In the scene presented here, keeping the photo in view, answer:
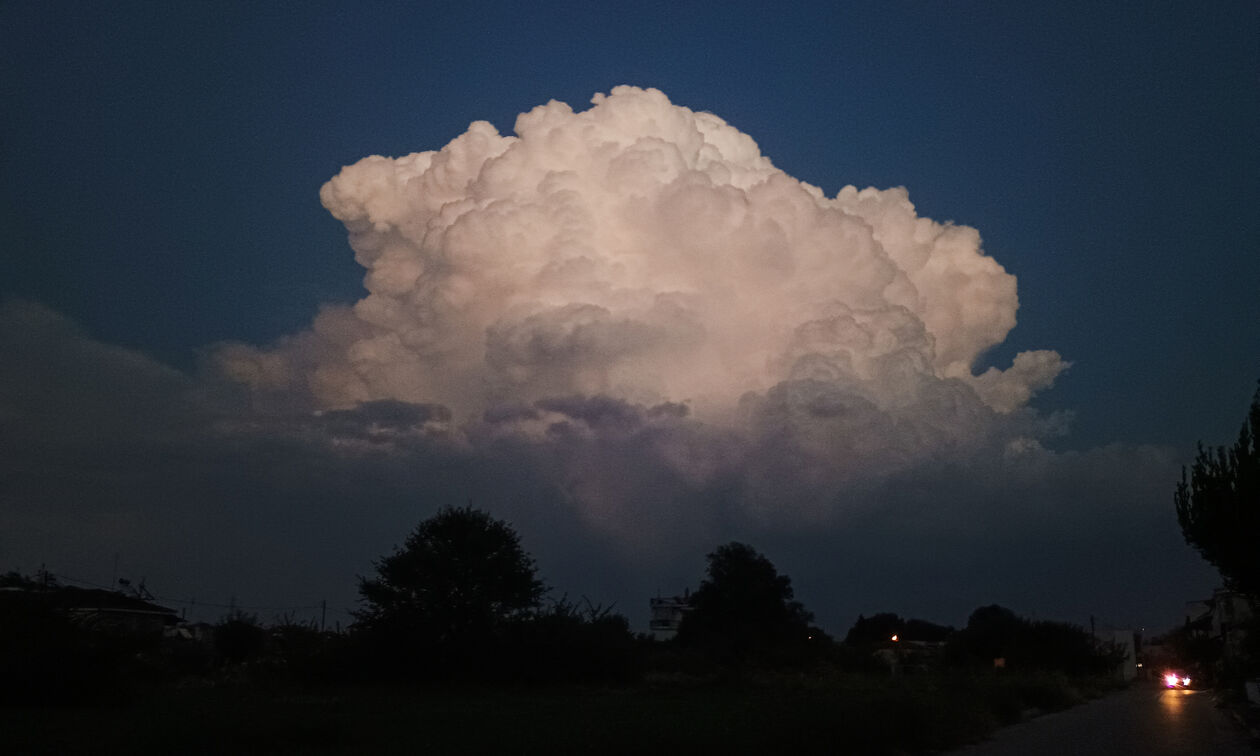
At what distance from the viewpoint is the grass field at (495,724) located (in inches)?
698

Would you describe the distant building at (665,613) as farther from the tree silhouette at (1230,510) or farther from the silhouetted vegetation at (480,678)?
the tree silhouette at (1230,510)

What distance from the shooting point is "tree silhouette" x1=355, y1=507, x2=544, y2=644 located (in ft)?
155

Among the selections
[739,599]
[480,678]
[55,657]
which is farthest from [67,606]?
[739,599]

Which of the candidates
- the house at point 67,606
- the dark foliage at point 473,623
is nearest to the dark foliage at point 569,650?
the dark foliage at point 473,623

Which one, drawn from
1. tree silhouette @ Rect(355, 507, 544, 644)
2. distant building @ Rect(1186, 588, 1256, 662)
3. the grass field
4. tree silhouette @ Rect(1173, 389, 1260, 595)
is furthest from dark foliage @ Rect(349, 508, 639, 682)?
Answer: distant building @ Rect(1186, 588, 1256, 662)

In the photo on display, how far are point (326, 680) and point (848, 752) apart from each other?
31.2 m

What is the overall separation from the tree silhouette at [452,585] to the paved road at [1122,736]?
22278 mm

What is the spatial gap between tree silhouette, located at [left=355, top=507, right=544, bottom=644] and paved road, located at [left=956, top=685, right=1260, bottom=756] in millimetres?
22278

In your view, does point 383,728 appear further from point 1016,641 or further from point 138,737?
point 1016,641

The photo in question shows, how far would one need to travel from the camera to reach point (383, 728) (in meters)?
22.8

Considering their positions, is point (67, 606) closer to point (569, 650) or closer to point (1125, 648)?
point (569, 650)

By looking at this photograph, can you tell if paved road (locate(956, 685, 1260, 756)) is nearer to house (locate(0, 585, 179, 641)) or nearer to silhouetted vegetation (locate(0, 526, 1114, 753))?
silhouetted vegetation (locate(0, 526, 1114, 753))

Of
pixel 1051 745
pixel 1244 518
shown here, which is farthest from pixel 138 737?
pixel 1244 518

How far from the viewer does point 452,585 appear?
48.2 meters
